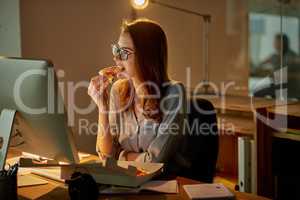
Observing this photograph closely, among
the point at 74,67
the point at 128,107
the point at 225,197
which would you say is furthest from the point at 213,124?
the point at 74,67

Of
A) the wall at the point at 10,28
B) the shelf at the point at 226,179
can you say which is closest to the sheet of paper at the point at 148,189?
the wall at the point at 10,28

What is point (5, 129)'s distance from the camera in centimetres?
147

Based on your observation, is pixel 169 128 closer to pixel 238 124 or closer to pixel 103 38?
pixel 238 124

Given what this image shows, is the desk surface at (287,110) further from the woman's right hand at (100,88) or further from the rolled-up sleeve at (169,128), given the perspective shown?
the woman's right hand at (100,88)

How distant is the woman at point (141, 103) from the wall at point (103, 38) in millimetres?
1059

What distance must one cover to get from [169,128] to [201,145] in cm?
17

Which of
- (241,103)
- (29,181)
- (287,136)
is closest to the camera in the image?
(29,181)

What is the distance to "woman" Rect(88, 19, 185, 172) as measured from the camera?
6.19 ft

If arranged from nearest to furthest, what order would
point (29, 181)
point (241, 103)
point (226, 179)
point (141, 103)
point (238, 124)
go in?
point (29, 181)
point (141, 103)
point (238, 124)
point (241, 103)
point (226, 179)

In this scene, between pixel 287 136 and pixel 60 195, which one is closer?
pixel 60 195

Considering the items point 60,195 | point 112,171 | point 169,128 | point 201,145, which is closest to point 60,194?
point 60,195

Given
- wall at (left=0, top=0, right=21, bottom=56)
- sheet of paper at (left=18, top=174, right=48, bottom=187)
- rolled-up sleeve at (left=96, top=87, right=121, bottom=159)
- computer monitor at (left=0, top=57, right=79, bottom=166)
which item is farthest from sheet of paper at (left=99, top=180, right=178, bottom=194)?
wall at (left=0, top=0, right=21, bottom=56)

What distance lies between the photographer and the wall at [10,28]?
2756mm

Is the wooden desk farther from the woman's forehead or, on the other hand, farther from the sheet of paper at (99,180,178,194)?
the woman's forehead
